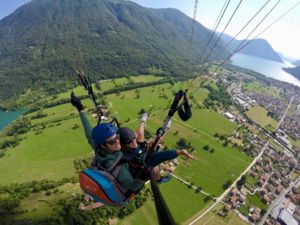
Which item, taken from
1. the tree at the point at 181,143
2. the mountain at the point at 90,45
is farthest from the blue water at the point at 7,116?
the tree at the point at 181,143

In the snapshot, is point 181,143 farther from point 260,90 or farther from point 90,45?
point 90,45

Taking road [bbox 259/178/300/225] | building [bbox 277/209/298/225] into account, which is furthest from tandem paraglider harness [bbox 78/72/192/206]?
building [bbox 277/209/298/225]

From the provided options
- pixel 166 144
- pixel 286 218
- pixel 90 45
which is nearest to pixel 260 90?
pixel 90 45

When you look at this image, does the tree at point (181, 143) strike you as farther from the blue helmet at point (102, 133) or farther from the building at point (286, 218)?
the blue helmet at point (102, 133)

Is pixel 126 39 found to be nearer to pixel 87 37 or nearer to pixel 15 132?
pixel 87 37

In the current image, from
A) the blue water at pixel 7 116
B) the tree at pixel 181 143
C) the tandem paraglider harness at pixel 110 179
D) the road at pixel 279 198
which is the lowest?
the road at pixel 279 198
